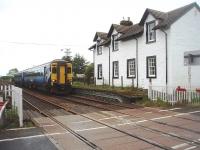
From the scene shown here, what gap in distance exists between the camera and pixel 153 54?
24.0 metres

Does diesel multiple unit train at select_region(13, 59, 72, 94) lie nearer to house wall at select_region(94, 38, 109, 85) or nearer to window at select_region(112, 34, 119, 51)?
house wall at select_region(94, 38, 109, 85)

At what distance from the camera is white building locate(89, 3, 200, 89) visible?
2238cm

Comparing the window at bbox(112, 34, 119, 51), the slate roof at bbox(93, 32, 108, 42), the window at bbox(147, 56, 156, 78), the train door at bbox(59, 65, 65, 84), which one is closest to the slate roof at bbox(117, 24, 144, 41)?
the window at bbox(112, 34, 119, 51)

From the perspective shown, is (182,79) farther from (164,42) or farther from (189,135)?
(189,135)

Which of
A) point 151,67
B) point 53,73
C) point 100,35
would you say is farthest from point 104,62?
point 151,67

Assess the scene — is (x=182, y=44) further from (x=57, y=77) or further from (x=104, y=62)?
(x=57, y=77)

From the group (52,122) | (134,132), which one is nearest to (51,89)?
(52,122)

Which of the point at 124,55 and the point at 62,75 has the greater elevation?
the point at 124,55

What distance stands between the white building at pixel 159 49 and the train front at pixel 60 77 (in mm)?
4735

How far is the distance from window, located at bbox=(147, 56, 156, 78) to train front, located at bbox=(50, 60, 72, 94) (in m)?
7.81

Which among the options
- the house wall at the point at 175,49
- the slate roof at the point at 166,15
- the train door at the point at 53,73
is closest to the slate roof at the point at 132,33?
the house wall at the point at 175,49

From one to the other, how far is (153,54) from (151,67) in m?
1.14

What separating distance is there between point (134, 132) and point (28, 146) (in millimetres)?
3434

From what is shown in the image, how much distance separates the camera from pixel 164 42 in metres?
22.8
